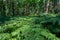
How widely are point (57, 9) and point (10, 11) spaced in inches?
179

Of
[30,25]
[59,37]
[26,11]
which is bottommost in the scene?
[26,11]

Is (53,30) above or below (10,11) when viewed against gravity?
above

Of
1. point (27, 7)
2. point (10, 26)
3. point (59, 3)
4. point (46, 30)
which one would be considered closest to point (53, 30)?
point (46, 30)

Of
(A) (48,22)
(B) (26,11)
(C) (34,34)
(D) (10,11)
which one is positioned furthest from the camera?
(B) (26,11)

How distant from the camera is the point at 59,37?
3.45m

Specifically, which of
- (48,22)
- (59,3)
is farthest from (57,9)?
(48,22)

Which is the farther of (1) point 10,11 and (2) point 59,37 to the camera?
(1) point 10,11

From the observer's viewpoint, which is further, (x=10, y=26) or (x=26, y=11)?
(x=26, y=11)

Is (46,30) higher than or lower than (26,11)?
higher

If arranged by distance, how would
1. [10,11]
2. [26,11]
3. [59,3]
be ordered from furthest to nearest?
1. [59,3]
2. [26,11]
3. [10,11]

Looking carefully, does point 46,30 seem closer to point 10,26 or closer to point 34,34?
point 34,34

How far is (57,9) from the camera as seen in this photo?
52.7 ft

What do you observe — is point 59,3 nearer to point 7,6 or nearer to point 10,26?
point 7,6

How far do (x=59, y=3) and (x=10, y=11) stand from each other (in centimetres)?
576
